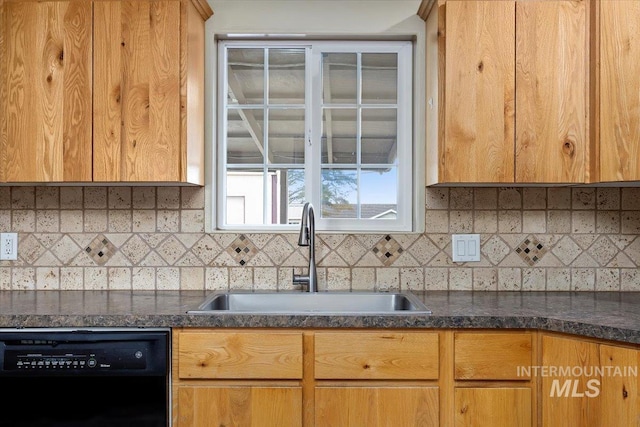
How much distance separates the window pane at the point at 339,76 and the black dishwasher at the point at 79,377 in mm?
1334

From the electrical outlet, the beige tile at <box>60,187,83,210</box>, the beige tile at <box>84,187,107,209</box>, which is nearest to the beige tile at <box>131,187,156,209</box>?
the beige tile at <box>84,187,107,209</box>

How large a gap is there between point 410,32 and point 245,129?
2.83 ft

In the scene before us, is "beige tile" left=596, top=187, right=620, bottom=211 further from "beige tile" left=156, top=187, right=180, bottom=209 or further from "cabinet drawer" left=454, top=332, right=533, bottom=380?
"beige tile" left=156, top=187, right=180, bottom=209

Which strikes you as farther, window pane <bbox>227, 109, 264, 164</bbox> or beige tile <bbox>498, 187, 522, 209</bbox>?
window pane <bbox>227, 109, 264, 164</bbox>

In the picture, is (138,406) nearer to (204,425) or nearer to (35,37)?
(204,425)

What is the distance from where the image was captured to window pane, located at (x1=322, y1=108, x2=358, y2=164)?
2248 millimetres

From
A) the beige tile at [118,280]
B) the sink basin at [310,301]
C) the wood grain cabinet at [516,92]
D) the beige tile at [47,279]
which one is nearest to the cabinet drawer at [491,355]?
the sink basin at [310,301]

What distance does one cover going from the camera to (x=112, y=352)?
151cm

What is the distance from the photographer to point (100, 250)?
2131mm

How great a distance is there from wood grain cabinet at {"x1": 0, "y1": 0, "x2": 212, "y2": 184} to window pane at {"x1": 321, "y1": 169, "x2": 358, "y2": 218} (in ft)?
2.29

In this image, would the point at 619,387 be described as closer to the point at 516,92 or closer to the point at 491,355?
the point at 491,355

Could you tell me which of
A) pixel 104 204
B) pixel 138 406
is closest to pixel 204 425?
pixel 138 406

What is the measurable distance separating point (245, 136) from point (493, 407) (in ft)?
4.96

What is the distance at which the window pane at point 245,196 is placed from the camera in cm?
226
